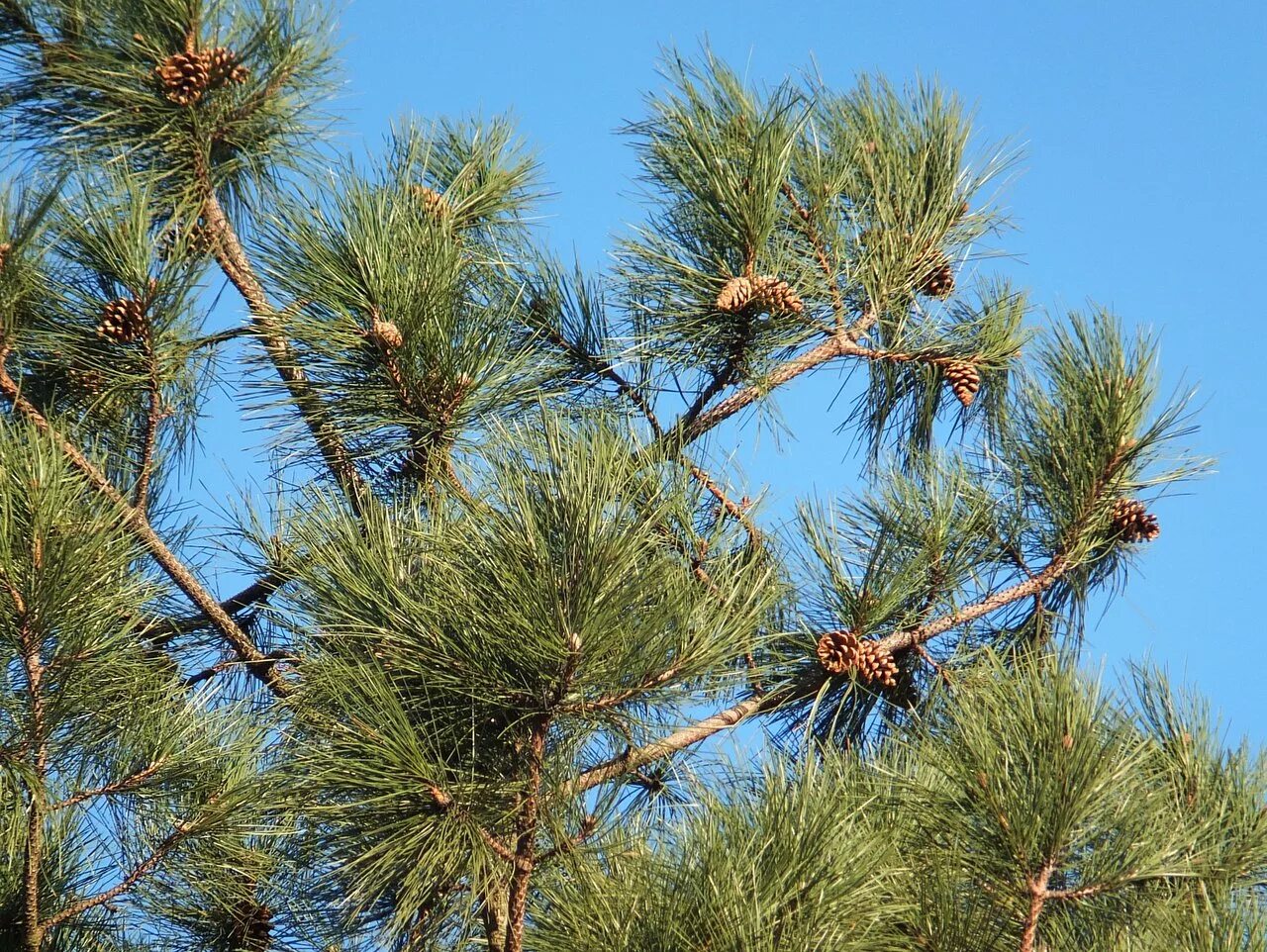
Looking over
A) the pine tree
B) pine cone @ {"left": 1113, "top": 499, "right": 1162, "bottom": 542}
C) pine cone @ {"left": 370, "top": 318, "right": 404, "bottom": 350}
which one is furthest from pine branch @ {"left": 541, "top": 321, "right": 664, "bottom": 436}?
pine cone @ {"left": 1113, "top": 499, "right": 1162, "bottom": 542}

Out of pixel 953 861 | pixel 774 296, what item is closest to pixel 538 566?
pixel 953 861

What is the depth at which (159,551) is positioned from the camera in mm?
1519

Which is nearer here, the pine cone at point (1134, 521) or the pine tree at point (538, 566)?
the pine tree at point (538, 566)

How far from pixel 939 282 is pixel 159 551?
95cm

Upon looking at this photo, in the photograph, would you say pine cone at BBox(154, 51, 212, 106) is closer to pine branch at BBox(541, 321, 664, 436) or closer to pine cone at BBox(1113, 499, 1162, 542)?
pine branch at BBox(541, 321, 664, 436)

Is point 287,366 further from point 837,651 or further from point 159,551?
point 837,651

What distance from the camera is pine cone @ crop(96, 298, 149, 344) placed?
1.57 metres

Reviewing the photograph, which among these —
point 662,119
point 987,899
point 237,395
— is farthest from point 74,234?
point 987,899

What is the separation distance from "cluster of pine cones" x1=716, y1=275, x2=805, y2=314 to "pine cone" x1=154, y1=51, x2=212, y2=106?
2.01ft

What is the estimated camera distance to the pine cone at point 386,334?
1.49 m

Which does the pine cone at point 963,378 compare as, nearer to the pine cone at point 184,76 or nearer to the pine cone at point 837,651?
the pine cone at point 837,651

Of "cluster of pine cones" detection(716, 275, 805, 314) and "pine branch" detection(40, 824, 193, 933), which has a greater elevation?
"cluster of pine cones" detection(716, 275, 805, 314)

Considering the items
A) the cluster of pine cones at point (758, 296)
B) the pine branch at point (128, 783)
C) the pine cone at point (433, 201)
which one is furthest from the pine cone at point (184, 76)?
the pine branch at point (128, 783)

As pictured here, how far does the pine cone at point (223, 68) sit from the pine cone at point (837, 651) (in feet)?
2.91
